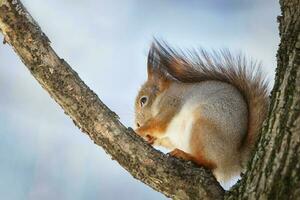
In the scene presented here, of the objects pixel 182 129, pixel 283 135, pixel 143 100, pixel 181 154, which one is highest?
pixel 143 100

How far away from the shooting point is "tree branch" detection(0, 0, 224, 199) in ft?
5.41

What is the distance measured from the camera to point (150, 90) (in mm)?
2596

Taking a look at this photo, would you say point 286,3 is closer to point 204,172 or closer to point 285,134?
point 285,134

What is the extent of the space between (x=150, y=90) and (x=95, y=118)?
94 centimetres

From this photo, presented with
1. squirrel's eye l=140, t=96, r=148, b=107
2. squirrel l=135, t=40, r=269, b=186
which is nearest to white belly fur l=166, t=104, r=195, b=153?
squirrel l=135, t=40, r=269, b=186

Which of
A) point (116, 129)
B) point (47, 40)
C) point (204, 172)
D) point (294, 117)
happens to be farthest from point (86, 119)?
point (294, 117)

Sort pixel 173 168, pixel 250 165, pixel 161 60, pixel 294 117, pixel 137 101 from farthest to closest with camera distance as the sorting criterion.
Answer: pixel 137 101
pixel 161 60
pixel 173 168
pixel 250 165
pixel 294 117

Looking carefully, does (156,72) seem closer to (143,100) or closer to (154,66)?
(154,66)

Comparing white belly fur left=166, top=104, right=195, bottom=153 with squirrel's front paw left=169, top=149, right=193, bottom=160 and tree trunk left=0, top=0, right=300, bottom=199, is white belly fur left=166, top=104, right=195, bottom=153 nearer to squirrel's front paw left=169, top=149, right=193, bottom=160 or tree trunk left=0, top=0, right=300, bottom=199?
squirrel's front paw left=169, top=149, right=193, bottom=160

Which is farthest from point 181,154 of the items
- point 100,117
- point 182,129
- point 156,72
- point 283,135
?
point 156,72

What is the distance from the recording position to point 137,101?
267 centimetres

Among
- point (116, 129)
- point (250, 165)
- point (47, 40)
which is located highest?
point (47, 40)

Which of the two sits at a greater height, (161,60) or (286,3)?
(161,60)

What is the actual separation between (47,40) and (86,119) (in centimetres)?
28
